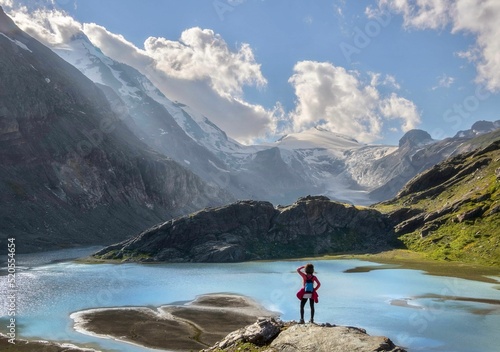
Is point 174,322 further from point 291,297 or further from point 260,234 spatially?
point 260,234

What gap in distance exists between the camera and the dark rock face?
482 ft

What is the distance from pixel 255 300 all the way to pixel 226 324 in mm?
16708

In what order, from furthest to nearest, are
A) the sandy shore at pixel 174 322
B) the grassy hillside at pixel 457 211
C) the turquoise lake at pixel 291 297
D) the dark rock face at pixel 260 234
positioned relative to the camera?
the dark rock face at pixel 260 234
the grassy hillside at pixel 457 211
the turquoise lake at pixel 291 297
the sandy shore at pixel 174 322

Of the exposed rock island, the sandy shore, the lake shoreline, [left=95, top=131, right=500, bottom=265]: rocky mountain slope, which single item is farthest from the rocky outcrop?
[left=95, top=131, right=500, bottom=265]: rocky mountain slope

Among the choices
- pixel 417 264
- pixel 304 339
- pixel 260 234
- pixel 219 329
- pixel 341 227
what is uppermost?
pixel 341 227

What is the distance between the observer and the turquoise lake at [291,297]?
153 ft

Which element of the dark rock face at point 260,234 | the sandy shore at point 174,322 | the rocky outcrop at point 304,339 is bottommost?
the sandy shore at point 174,322

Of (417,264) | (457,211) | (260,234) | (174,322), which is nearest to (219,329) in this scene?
(174,322)

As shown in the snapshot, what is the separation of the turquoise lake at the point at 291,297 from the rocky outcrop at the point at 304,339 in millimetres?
19324

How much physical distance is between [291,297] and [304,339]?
159 feet

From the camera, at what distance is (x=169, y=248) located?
148 meters

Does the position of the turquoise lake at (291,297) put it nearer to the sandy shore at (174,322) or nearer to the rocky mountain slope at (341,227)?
A: the sandy shore at (174,322)

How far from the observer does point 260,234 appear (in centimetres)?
16350

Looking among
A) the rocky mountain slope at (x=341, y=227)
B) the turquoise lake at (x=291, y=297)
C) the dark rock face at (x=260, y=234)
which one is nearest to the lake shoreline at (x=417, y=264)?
the rocky mountain slope at (x=341, y=227)
